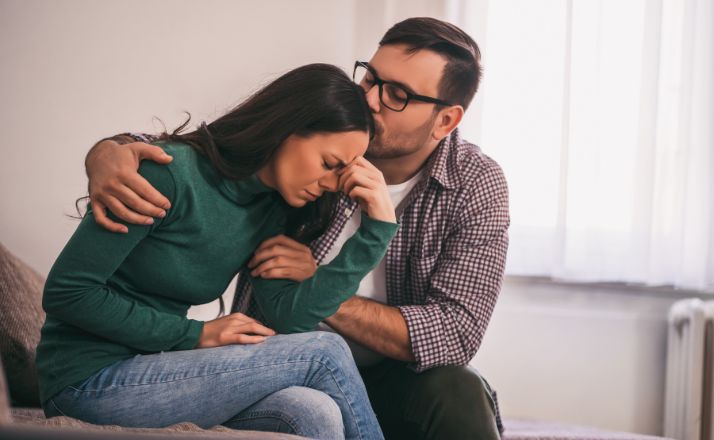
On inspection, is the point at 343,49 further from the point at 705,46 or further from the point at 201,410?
the point at 201,410

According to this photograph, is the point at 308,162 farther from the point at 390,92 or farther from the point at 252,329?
the point at 390,92

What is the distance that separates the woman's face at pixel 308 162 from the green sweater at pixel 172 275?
47 millimetres

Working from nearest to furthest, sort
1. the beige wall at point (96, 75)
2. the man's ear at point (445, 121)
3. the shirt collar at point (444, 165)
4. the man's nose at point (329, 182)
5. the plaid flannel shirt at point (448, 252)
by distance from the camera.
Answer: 1. the man's nose at point (329, 182)
2. the plaid flannel shirt at point (448, 252)
3. the shirt collar at point (444, 165)
4. the man's ear at point (445, 121)
5. the beige wall at point (96, 75)

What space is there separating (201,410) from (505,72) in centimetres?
167

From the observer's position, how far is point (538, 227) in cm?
246

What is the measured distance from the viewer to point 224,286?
4.49ft

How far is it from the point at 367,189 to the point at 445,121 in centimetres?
61

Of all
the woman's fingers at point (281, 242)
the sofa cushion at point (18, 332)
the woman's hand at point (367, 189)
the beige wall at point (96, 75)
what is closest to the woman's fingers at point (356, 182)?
the woman's hand at point (367, 189)

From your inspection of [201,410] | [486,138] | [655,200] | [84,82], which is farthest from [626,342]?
[84,82]

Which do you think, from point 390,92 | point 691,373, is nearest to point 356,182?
point 390,92

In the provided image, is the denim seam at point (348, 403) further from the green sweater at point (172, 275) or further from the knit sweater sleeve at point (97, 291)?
the knit sweater sleeve at point (97, 291)

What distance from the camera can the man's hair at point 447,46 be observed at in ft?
6.06

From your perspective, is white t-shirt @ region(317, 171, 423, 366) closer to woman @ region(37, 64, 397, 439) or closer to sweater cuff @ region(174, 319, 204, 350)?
woman @ region(37, 64, 397, 439)

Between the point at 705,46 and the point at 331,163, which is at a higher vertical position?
the point at 705,46
